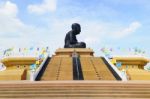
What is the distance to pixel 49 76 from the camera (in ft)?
50.9

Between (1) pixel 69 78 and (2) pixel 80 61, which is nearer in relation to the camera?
(1) pixel 69 78

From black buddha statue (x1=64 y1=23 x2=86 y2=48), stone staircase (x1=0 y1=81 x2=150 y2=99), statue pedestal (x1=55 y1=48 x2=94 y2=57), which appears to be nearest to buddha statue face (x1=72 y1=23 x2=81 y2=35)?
black buddha statue (x1=64 y1=23 x2=86 y2=48)

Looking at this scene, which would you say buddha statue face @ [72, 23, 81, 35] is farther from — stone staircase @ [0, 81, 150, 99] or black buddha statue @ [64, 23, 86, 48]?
stone staircase @ [0, 81, 150, 99]

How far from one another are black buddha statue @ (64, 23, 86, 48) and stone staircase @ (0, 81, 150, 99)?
10812 millimetres

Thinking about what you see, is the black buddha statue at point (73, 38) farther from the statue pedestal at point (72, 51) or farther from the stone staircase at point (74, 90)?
the stone staircase at point (74, 90)

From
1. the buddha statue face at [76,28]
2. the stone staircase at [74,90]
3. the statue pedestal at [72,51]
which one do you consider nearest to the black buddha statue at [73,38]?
the buddha statue face at [76,28]

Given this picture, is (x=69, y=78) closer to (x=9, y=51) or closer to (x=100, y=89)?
(x=100, y=89)

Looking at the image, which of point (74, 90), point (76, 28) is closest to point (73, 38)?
point (76, 28)

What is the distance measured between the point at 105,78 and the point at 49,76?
2.50 metres

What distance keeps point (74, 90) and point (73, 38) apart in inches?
461

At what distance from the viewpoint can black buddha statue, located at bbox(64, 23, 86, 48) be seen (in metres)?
23.5

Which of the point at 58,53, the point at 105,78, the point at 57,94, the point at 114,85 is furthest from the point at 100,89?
the point at 58,53

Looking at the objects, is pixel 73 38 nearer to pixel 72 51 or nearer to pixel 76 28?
pixel 76 28

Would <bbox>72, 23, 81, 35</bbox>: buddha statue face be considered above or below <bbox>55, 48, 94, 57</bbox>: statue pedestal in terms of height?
above
